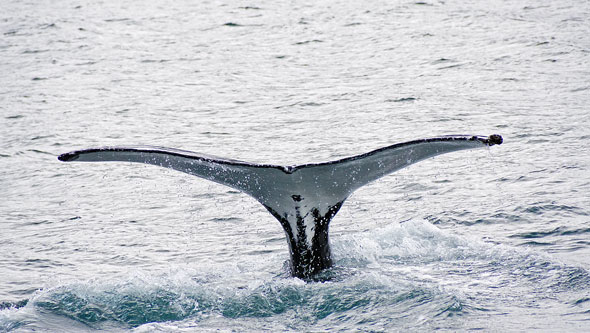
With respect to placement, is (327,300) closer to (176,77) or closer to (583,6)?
(176,77)

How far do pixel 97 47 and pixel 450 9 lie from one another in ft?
27.6

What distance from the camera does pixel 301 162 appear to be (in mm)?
10953

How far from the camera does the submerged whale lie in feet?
17.9

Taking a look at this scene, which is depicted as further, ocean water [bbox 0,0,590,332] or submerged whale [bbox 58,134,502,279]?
ocean water [bbox 0,0,590,332]

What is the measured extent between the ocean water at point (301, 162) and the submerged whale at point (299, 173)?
60 cm

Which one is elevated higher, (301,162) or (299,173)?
(299,173)

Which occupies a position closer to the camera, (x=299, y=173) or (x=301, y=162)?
(x=299, y=173)

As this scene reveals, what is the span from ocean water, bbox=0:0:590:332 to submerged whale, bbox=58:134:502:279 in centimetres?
60

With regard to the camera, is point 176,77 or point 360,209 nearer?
point 360,209

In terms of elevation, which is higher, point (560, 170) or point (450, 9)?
point (450, 9)

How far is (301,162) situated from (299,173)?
17.4 feet

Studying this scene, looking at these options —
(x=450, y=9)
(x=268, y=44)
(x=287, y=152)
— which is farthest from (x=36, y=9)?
(x=287, y=152)

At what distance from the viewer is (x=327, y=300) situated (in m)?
6.17

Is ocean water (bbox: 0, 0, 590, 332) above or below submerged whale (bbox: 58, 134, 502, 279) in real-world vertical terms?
below
